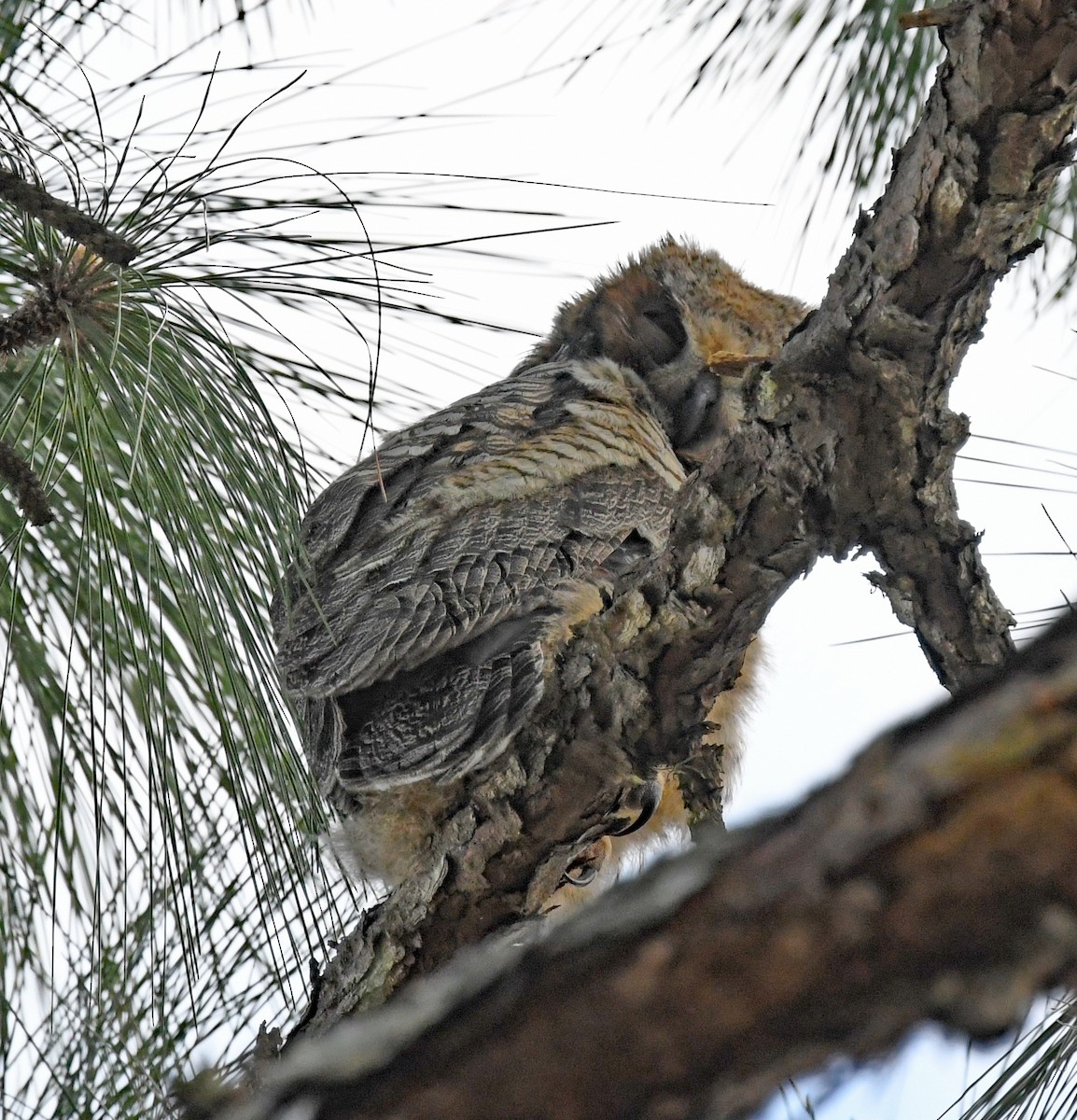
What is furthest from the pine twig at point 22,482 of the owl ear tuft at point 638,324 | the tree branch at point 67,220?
the owl ear tuft at point 638,324

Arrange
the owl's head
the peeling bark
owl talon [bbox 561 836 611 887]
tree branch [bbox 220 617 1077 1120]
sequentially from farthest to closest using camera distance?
the owl's head → owl talon [bbox 561 836 611 887] → the peeling bark → tree branch [bbox 220 617 1077 1120]

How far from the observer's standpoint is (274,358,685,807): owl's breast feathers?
142cm

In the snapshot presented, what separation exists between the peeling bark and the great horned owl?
0.08 meters

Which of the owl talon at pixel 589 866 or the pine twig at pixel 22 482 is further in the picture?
the owl talon at pixel 589 866

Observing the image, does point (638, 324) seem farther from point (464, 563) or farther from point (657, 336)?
point (464, 563)

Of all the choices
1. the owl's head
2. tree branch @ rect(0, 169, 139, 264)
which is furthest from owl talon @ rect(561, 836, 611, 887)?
tree branch @ rect(0, 169, 139, 264)

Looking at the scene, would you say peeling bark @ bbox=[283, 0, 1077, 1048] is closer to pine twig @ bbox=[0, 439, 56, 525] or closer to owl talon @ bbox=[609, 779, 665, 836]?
owl talon @ bbox=[609, 779, 665, 836]

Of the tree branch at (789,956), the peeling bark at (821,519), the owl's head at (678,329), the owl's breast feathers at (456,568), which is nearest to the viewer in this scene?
the tree branch at (789,956)

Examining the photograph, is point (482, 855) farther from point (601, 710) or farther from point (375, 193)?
point (375, 193)

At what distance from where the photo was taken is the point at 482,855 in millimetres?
1281

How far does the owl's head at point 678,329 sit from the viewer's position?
80.0 inches

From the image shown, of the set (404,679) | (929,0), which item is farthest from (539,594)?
(929,0)

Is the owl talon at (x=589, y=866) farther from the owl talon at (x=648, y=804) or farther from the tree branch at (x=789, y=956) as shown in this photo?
the tree branch at (x=789, y=956)

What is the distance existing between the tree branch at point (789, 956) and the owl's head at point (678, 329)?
1.68 m
